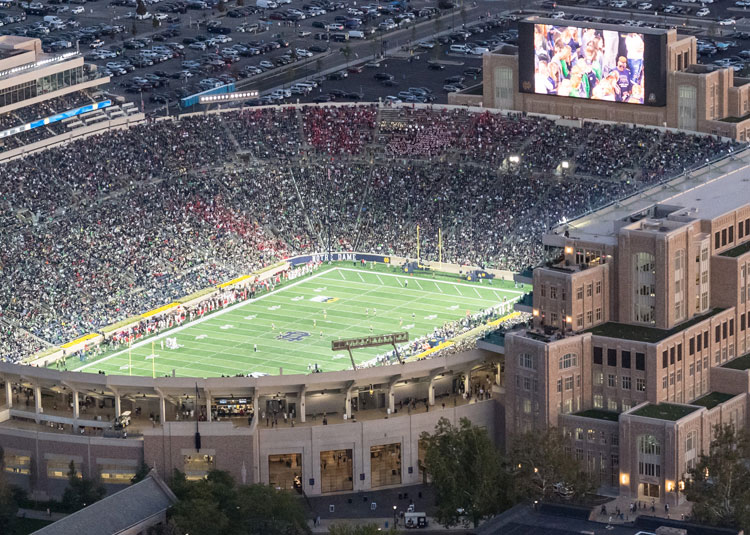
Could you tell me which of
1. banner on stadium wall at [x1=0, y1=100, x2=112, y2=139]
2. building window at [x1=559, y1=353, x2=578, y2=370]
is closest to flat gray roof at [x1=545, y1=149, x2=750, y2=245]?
building window at [x1=559, y1=353, x2=578, y2=370]

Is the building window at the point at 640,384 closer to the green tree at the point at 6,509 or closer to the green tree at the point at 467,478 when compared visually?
the green tree at the point at 467,478

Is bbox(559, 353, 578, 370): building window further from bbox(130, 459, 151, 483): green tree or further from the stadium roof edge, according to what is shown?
the stadium roof edge

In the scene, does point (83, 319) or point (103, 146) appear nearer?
point (83, 319)

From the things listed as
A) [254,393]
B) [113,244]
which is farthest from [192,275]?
[254,393]

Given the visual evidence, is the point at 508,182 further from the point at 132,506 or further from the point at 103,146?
the point at 132,506

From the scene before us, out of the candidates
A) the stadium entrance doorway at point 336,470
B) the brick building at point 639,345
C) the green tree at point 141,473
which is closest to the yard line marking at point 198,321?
the green tree at point 141,473

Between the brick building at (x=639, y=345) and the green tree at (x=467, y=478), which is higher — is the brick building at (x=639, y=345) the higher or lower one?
the higher one
